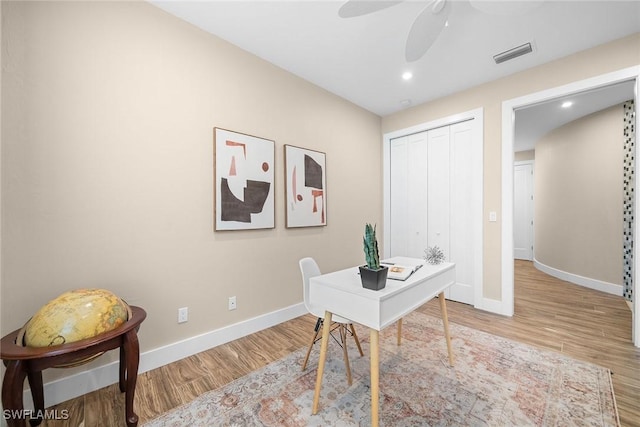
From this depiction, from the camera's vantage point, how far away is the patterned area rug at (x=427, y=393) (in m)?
1.48

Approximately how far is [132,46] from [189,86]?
1.40ft

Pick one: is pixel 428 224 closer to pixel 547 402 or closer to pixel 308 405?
pixel 547 402

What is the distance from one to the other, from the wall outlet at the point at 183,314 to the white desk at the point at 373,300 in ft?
4.10

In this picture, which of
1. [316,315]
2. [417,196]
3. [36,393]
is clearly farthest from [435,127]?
[36,393]

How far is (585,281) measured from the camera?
407 centimetres

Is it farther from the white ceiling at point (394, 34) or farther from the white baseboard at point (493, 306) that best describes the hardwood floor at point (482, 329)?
the white ceiling at point (394, 34)

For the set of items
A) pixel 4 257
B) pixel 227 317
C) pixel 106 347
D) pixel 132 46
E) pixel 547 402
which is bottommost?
pixel 547 402

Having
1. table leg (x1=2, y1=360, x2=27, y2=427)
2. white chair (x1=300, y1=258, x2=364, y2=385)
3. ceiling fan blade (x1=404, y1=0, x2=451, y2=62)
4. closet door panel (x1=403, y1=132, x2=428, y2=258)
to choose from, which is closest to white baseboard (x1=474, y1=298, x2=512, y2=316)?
closet door panel (x1=403, y1=132, x2=428, y2=258)

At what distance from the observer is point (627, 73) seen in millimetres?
2320

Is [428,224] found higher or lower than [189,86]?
lower

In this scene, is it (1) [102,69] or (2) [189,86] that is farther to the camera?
(2) [189,86]

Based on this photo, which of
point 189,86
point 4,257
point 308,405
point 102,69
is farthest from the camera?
point 189,86

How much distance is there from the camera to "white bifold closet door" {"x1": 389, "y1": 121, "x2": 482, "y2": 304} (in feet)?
10.8

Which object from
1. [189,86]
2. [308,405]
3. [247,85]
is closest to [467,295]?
[308,405]
